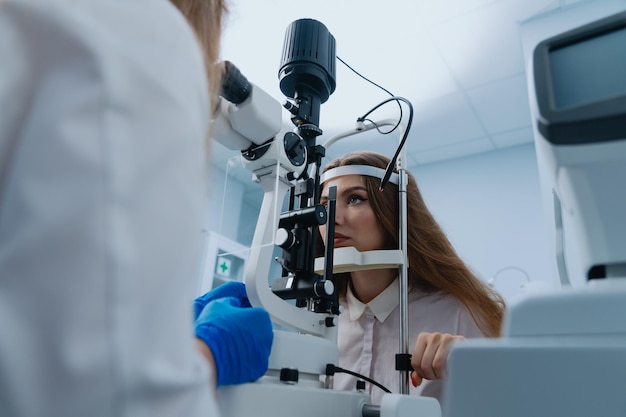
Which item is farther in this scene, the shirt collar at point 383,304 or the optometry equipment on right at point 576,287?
the shirt collar at point 383,304

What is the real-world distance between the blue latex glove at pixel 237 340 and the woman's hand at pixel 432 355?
387 millimetres

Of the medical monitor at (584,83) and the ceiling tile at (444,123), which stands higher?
the ceiling tile at (444,123)

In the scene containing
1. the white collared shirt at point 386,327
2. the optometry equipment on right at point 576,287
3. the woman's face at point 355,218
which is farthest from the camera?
the woman's face at point 355,218

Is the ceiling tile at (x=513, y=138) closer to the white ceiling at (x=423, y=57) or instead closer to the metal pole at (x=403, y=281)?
the white ceiling at (x=423, y=57)

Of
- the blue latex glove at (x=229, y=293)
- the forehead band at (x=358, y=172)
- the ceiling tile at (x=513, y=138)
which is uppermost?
the ceiling tile at (x=513, y=138)

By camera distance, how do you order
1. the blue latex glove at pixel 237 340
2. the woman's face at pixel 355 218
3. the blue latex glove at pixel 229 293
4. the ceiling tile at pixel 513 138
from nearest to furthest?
the blue latex glove at pixel 237 340
the blue latex glove at pixel 229 293
the woman's face at pixel 355 218
the ceiling tile at pixel 513 138

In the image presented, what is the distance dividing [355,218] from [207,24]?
826mm

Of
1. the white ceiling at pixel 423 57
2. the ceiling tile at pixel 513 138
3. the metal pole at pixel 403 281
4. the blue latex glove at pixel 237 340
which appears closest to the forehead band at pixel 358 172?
the metal pole at pixel 403 281

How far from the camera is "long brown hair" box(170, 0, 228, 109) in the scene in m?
0.44

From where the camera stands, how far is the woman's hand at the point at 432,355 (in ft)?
2.71

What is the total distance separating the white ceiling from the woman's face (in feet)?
2.59

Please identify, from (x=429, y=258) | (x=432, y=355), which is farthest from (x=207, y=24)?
(x=429, y=258)

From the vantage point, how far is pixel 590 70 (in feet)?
1.36

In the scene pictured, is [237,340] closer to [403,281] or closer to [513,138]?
[403,281]
